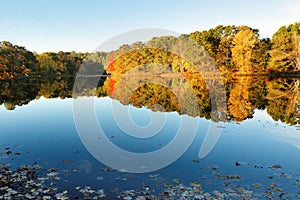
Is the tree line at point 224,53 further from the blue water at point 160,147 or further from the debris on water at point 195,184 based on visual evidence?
the debris on water at point 195,184

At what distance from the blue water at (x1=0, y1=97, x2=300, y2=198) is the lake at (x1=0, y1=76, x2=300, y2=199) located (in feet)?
0.14

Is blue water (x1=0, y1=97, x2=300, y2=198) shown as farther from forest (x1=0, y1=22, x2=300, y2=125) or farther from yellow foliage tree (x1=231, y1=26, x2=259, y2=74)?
yellow foliage tree (x1=231, y1=26, x2=259, y2=74)

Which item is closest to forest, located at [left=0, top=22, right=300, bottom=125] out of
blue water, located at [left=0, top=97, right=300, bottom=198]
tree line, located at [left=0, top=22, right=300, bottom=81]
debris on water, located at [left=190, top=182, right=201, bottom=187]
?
tree line, located at [left=0, top=22, right=300, bottom=81]

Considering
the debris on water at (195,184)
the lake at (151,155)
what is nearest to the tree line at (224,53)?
the lake at (151,155)

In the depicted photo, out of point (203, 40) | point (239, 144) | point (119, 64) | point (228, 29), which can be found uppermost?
point (228, 29)

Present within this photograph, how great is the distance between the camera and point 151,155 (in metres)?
13.3

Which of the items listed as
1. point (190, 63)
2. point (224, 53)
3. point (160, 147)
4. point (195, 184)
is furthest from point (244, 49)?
point (195, 184)

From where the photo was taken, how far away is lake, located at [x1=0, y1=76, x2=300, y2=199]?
9.02 metres

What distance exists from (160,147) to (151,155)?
159 centimetres

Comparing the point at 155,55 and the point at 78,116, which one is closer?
the point at 78,116

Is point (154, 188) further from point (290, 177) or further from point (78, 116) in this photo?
point (78, 116)

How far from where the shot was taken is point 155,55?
101 meters

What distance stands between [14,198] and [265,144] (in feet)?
46.2

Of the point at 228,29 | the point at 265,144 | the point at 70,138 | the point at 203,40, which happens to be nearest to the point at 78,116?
the point at 70,138
